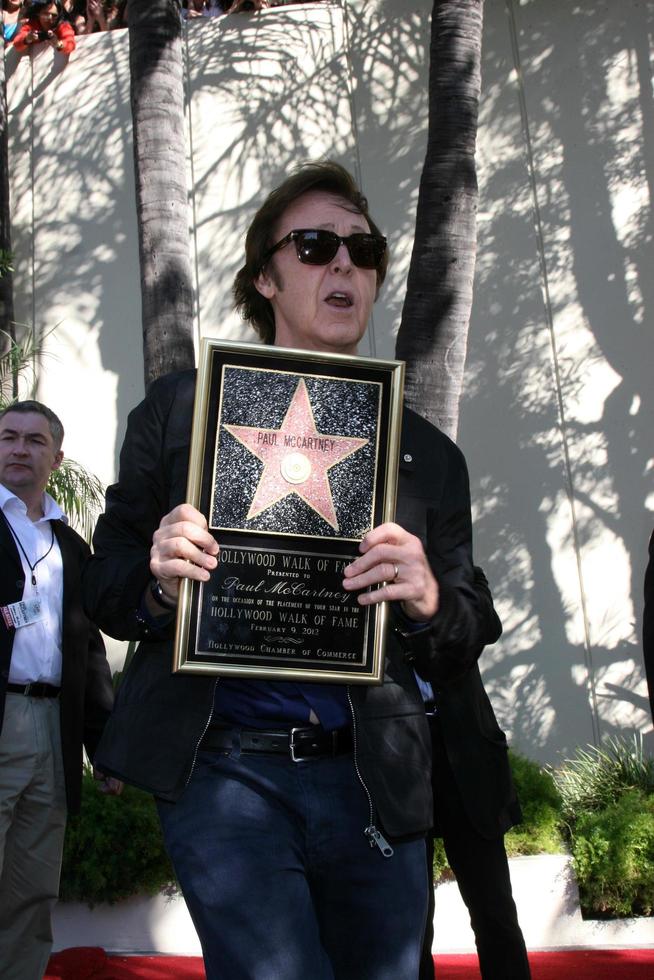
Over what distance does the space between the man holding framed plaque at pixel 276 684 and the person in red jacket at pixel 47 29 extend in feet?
31.7

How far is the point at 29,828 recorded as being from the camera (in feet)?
16.9

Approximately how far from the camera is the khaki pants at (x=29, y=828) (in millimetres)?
5004

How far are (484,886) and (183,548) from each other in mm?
2477

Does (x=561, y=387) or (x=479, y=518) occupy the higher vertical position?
(x=561, y=387)

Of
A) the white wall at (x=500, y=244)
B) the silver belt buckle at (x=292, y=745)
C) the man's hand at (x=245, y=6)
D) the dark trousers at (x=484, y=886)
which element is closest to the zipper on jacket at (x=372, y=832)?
the silver belt buckle at (x=292, y=745)

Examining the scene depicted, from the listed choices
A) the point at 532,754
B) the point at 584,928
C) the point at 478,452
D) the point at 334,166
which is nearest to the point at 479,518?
the point at 478,452

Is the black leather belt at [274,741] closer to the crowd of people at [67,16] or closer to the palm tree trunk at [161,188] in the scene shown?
the palm tree trunk at [161,188]

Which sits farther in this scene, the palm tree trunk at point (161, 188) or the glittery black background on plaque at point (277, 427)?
the palm tree trunk at point (161, 188)

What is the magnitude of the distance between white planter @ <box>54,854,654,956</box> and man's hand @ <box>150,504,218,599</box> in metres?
4.67

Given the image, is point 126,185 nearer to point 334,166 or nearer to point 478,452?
point 478,452

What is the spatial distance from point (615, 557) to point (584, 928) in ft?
13.2

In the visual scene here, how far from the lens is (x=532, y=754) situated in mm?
9617

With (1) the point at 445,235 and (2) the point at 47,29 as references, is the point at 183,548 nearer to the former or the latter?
(1) the point at 445,235

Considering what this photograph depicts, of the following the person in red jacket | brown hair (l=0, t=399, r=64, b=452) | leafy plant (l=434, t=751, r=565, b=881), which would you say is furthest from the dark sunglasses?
the person in red jacket
